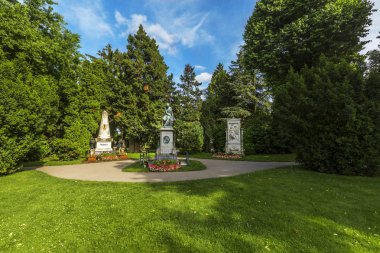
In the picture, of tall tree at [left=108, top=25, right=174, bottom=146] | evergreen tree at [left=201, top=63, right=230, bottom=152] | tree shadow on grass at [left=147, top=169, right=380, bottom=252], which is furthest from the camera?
tall tree at [left=108, top=25, right=174, bottom=146]

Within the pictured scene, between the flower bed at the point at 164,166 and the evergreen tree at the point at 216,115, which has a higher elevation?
the evergreen tree at the point at 216,115

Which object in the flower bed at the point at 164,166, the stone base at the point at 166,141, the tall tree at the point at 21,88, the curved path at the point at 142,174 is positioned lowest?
the curved path at the point at 142,174

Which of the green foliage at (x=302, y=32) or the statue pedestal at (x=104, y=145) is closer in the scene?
the green foliage at (x=302, y=32)

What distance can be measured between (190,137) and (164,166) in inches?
592

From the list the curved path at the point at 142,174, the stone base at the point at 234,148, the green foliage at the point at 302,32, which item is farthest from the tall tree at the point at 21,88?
the green foliage at the point at 302,32

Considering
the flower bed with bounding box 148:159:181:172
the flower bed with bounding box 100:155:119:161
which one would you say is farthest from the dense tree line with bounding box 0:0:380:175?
the flower bed with bounding box 148:159:181:172

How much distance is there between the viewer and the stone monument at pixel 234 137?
2144 cm

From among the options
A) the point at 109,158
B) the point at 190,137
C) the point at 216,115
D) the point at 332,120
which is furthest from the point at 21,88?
the point at 216,115

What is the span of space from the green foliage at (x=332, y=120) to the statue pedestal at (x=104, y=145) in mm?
17956

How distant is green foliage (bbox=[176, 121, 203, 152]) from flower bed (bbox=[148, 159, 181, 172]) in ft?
46.8

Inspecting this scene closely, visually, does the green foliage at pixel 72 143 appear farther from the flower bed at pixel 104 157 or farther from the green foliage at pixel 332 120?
the green foliage at pixel 332 120

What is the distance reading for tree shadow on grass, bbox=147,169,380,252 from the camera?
135 inches

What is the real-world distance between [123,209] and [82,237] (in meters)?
1.34

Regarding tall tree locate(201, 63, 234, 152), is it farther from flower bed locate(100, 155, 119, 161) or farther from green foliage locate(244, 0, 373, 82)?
flower bed locate(100, 155, 119, 161)
